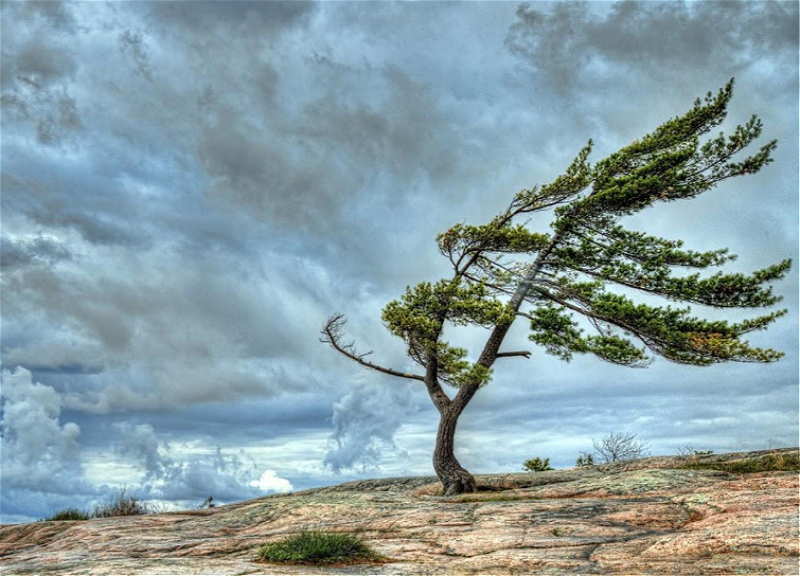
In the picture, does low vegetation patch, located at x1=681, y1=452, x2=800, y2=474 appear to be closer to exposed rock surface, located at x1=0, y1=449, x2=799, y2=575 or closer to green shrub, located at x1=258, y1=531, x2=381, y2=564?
exposed rock surface, located at x1=0, y1=449, x2=799, y2=575

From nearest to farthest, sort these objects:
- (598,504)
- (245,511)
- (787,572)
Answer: (787,572)
(598,504)
(245,511)

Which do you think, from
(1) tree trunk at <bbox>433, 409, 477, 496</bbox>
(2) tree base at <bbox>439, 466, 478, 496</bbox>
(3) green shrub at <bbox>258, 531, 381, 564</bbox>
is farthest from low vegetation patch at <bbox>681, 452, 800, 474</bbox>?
(3) green shrub at <bbox>258, 531, 381, 564</bbox>

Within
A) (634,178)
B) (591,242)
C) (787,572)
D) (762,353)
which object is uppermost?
(634,178)

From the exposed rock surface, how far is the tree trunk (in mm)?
1078

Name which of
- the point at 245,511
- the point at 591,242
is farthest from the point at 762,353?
the point at 245,511

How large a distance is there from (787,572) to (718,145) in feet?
61.2

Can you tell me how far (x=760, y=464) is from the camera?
66.5ft

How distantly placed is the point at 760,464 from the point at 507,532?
11.2m

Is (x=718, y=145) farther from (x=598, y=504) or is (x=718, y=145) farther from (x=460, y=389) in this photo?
(x=598, y=504)

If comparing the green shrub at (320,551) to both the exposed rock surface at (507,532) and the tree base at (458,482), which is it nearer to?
the exposed rock surface at (507,532)

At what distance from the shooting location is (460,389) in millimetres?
23578

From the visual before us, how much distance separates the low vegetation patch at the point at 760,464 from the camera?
19.7 meters

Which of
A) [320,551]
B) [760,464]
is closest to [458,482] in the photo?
[760,464]

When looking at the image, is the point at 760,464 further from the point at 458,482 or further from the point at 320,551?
the point at 320,551
